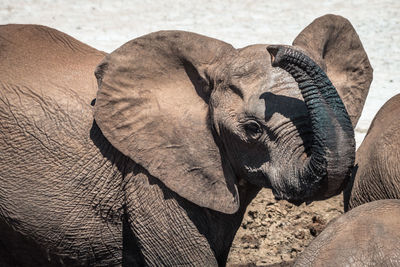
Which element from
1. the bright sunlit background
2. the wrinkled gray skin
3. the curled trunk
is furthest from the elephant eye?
the bright sunlit background

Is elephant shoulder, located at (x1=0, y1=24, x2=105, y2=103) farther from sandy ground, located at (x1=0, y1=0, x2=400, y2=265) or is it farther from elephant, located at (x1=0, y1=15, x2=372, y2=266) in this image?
sandy ground, located at (x1=0, y1=0, x2=400, y2=265)

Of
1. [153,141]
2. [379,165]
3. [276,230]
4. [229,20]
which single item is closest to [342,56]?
[379,165]

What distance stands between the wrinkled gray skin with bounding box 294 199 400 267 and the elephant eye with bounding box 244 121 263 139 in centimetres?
54

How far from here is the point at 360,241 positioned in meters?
3.71

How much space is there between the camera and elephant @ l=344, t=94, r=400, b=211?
14.4 ft

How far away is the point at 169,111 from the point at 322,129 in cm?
91

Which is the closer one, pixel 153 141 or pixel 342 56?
pixel 153 141

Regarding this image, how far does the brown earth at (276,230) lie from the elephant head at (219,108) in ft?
5.75

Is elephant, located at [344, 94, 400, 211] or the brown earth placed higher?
elephant, located at [344, 94, 400, 211]

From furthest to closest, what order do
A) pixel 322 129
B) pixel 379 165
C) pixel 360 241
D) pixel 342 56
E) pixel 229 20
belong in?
pixel 229 20
pixel 379 165
pixel 342 56
pixel 360 241
pixel 322 129

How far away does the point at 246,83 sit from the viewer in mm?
3861

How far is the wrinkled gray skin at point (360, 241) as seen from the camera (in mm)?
3670

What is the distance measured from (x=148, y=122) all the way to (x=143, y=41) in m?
0.39

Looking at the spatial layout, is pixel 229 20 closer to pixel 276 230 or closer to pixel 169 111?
pixel 276 230
